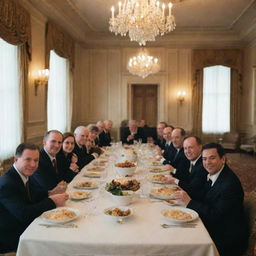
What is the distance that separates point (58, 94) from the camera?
8.12 metres

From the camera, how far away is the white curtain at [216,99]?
9.95 m

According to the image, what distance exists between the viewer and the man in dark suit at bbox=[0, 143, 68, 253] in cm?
202

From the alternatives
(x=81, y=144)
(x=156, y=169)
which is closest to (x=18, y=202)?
(x=156, y=169)

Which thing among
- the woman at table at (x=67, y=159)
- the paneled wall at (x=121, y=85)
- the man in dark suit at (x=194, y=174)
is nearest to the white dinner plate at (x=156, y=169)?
the man in dark suit at (x=194, y=174)

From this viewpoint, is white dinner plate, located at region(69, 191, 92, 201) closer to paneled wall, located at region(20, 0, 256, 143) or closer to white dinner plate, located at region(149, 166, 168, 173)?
white dinner plate, located at region(149, 166, 168, 173)

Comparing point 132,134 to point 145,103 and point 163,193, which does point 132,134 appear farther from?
point 163,193

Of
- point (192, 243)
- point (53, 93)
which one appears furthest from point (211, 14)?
point (192, 243)

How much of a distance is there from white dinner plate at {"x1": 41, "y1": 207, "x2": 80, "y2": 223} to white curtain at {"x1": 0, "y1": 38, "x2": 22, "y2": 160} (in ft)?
10.9

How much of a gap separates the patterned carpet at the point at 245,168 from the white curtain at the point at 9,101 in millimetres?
4300

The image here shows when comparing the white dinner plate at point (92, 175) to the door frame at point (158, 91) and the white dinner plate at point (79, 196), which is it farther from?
the door frame at point (158, 91)

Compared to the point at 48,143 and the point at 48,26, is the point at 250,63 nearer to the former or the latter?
the point at 48,26

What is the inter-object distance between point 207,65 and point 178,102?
1.49 meters

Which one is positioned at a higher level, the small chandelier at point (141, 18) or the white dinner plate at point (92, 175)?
the small chandelier at point (141, 18)

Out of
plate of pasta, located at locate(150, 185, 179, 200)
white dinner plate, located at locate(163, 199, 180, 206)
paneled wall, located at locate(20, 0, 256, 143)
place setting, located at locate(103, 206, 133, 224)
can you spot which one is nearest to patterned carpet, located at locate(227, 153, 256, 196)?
paneled wall, located at locate(20, 0, 256, 143)
